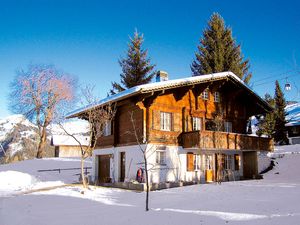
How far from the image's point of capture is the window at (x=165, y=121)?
22.8m

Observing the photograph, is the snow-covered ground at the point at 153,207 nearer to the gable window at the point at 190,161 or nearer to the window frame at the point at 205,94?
the gable window at the point at 190,161

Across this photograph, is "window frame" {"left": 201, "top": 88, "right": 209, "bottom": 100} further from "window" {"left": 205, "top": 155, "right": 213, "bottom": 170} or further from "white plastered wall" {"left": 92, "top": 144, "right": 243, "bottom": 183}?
"window" {"left": 205, "top": 155, "right": 213, "bottom": 170}

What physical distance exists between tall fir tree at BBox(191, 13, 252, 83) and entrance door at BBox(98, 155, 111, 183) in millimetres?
17448

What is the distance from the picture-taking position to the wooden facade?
860 inches

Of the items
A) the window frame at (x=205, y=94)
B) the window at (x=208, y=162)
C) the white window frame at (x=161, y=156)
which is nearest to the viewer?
the white window frame at (x=161, y=156)

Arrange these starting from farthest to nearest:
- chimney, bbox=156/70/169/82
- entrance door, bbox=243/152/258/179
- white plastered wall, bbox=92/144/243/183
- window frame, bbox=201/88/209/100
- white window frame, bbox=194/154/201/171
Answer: entrance door, bbox=243/152/258/179, chimney, bbox=156/70/169/82, window frame, bbox=201/88/209/100, white window frame, bbox=194/154/201/171, white plastered wall, bbox=92/144/243/183

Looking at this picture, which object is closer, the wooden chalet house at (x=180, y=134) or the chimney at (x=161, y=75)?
the wooden chalet house at (x=180, y=134)

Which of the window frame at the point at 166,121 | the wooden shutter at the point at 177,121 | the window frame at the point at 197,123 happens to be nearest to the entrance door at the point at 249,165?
the window frame at the point at 197,123

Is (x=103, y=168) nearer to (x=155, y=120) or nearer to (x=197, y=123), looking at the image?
(x=155, y=120)

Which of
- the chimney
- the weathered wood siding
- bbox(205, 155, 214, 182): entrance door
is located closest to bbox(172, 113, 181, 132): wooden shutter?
the weathered wood siding

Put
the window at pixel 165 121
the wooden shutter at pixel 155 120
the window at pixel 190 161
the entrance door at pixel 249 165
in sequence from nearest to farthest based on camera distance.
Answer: the wooden shutter at pixel 155 120 → the window at pixel 165 121 → the window at pixel 190 161 → the entrance door at pixel 249 165

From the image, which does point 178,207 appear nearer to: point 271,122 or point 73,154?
point 271,122

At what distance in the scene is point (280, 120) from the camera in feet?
143

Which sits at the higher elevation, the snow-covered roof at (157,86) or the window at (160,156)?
the snow-covered roof at (157,86)
